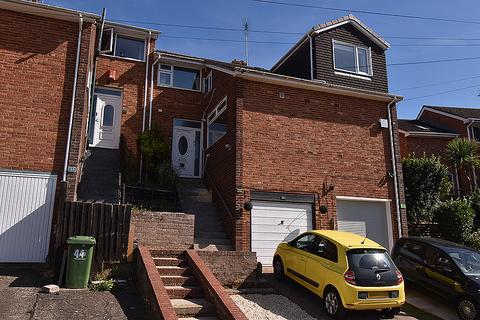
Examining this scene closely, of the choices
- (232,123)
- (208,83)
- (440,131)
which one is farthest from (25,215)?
(440,131)

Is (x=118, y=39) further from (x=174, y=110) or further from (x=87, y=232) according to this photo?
(x=87, y=232)

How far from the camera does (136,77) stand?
18062mm

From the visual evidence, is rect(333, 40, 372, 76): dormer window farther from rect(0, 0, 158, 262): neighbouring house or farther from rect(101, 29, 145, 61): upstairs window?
rect(0, 0, 158, 262): neighbouring house

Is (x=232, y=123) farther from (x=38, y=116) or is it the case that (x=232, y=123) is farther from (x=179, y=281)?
(x=179, y=281)

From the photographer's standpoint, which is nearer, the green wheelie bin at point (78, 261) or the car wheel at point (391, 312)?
the green wheelie bin at point (78, 261)

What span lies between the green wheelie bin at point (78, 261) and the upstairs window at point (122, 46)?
10825 millimetres

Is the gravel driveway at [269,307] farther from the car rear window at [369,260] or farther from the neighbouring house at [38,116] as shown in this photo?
the neighbouring house at [38,116]

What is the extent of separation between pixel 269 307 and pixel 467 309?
4.37 metres

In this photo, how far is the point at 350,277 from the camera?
345 inches

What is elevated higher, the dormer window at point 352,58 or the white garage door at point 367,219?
the dormer window at point 352,58

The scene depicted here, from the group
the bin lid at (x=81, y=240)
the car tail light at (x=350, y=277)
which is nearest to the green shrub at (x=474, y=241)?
the car tail light at (x=350, y=277)

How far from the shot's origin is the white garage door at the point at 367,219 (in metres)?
14.6

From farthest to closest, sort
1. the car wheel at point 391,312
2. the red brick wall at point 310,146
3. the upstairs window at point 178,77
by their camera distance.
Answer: the upstairs window at point 178,77, the red brick wall at point 310,146, the car wheel at point 391,312

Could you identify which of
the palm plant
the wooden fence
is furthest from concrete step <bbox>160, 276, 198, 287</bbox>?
the palm plant
